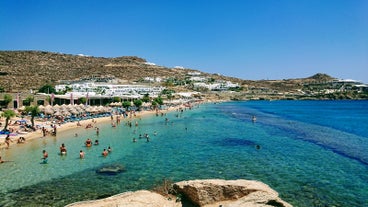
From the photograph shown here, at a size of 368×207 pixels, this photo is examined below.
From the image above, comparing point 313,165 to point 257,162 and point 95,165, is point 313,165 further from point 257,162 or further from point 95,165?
point 95,165

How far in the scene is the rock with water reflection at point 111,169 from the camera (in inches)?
701

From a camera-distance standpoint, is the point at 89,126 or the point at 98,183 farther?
the point at 89,126

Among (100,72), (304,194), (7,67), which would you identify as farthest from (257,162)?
(100,72)

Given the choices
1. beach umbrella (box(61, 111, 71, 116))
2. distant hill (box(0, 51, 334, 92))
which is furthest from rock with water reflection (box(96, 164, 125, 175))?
distant hill (box(0, 51, 334, 92))

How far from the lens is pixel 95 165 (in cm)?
1983

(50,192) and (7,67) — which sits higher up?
(7,67)

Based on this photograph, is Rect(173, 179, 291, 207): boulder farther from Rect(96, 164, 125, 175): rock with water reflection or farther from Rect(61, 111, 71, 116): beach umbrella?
Rect(61, 111, 71, 116): beach umbrella

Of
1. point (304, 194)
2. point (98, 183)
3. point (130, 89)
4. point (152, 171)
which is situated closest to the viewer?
point (304, 194)

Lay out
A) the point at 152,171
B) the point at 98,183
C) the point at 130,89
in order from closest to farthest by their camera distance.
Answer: the point at 98,183, the point at 152,171, the point at 130,89

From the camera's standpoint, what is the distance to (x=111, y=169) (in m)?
18.5

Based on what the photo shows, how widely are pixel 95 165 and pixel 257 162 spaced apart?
10458mm

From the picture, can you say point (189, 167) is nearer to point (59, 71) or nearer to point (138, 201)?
point (138, 201)

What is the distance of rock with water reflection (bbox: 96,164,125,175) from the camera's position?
1781 centimetres

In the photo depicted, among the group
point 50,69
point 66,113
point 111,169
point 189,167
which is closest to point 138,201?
point 111,169
